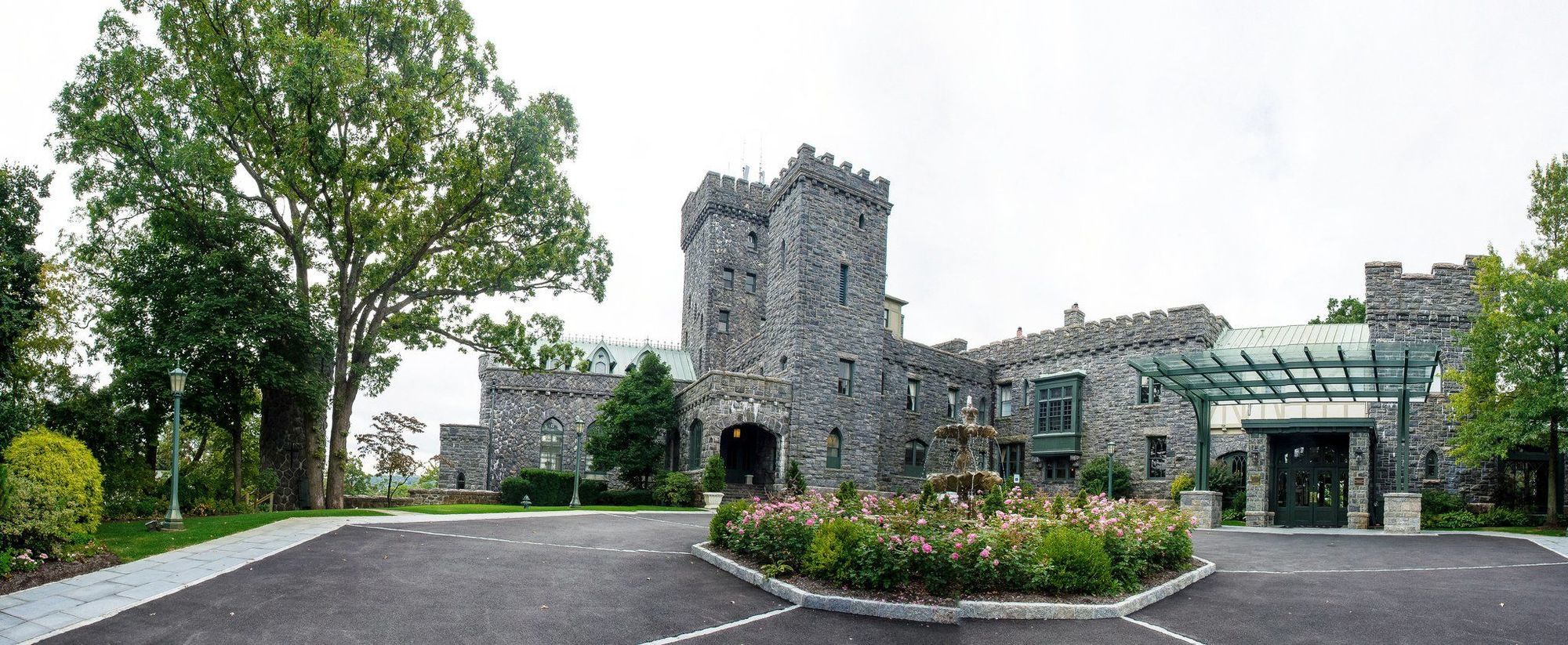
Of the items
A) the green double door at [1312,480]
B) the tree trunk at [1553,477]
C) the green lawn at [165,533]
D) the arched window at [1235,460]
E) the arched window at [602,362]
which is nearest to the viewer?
the green lawn at [165,533]

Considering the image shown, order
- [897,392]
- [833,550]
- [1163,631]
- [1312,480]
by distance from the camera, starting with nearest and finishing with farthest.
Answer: [1163,631] < [833,550] < [1312,480] < [897,392]

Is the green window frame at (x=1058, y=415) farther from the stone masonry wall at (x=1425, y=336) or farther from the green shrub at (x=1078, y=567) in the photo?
the green shrub at (x=1078, y=567)

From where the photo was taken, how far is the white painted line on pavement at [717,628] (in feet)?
27.5

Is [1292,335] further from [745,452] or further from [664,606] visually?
[664,606]

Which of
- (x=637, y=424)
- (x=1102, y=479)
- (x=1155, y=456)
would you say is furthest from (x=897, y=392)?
(x=637, y=424)

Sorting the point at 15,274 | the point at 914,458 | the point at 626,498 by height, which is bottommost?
the point at 626,498

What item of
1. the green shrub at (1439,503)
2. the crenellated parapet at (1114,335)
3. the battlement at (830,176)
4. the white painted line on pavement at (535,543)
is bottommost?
the green shrub at (1439,503)

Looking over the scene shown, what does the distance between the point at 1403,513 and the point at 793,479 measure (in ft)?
55.0

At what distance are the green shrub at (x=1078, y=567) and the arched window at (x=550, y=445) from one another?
29.1m

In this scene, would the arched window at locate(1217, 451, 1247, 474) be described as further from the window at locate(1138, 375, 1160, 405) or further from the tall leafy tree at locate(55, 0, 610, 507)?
the tall leafy tree at locate(55, 0, 610, 507)

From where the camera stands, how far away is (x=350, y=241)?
2277 centimetres

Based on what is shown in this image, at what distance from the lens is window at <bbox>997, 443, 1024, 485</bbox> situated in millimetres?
35781

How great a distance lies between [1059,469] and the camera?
112 ft

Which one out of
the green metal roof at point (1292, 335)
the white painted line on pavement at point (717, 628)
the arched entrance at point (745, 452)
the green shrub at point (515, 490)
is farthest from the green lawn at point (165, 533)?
the green metal roof at point (1292, 335)
